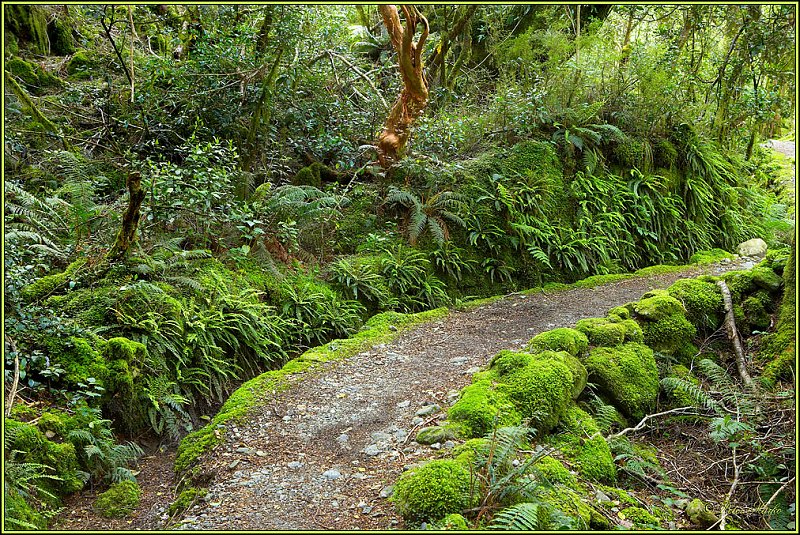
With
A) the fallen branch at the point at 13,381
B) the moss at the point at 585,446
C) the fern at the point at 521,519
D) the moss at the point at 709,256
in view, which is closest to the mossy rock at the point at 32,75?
the fallen branch at the point at 13,381

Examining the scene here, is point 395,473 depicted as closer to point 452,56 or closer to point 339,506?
point 339,506

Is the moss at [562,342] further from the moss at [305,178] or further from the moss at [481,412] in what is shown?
the moss at [305,178]

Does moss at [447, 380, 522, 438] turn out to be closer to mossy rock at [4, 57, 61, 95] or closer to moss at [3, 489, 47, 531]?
moss at [3, 489, 47, 531]

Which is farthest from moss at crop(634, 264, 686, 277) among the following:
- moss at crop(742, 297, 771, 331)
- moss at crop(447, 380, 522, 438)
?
moss at crop(447, 380, 522, 438)

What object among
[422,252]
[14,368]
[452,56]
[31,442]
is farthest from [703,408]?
[452,56]

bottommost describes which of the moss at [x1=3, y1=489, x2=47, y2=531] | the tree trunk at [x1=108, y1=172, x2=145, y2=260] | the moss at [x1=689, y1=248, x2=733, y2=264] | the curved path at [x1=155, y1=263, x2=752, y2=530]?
the moss at [x1=689, y1=248, x2=733, y2=264]

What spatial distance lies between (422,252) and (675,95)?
6888 mm

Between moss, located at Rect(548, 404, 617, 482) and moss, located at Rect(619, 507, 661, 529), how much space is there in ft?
1.33

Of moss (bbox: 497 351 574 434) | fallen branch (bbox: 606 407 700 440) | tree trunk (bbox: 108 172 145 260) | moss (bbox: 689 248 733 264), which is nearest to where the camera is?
moss (bbox: 497 351 574 434)

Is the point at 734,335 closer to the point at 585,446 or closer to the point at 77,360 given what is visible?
the point at 585,446

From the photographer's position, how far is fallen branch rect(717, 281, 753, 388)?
548cm

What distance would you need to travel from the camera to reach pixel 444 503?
357 cm

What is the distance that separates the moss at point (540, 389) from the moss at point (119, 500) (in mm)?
3132

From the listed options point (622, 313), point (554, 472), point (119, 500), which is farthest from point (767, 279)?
point (119, 500)
